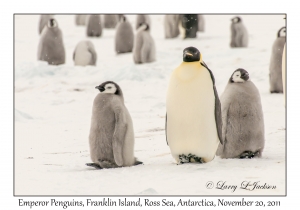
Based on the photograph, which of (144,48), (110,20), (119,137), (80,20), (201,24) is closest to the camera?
(119,137)

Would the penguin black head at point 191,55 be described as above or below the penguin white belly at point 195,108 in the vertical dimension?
above

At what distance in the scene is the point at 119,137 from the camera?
4426 millimetres

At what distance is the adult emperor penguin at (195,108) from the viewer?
4.49 m

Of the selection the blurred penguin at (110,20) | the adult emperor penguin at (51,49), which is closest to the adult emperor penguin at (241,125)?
the adult emperor penguin at (51,49)

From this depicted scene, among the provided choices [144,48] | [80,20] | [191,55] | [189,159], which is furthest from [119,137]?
[80,20]

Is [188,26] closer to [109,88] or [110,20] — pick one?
[110,20]

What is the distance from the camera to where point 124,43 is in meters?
11.6

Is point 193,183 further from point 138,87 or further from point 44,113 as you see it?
point 138,87

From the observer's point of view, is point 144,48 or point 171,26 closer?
point 144,48

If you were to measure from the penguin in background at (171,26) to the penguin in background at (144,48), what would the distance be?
1628 mm

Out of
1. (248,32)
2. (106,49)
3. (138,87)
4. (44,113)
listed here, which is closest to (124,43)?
(106,49)

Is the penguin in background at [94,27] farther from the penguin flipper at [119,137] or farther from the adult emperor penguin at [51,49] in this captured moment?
the penguin flipper at [119,137]

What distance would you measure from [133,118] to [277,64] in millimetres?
2327

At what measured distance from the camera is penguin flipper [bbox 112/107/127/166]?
441cm
